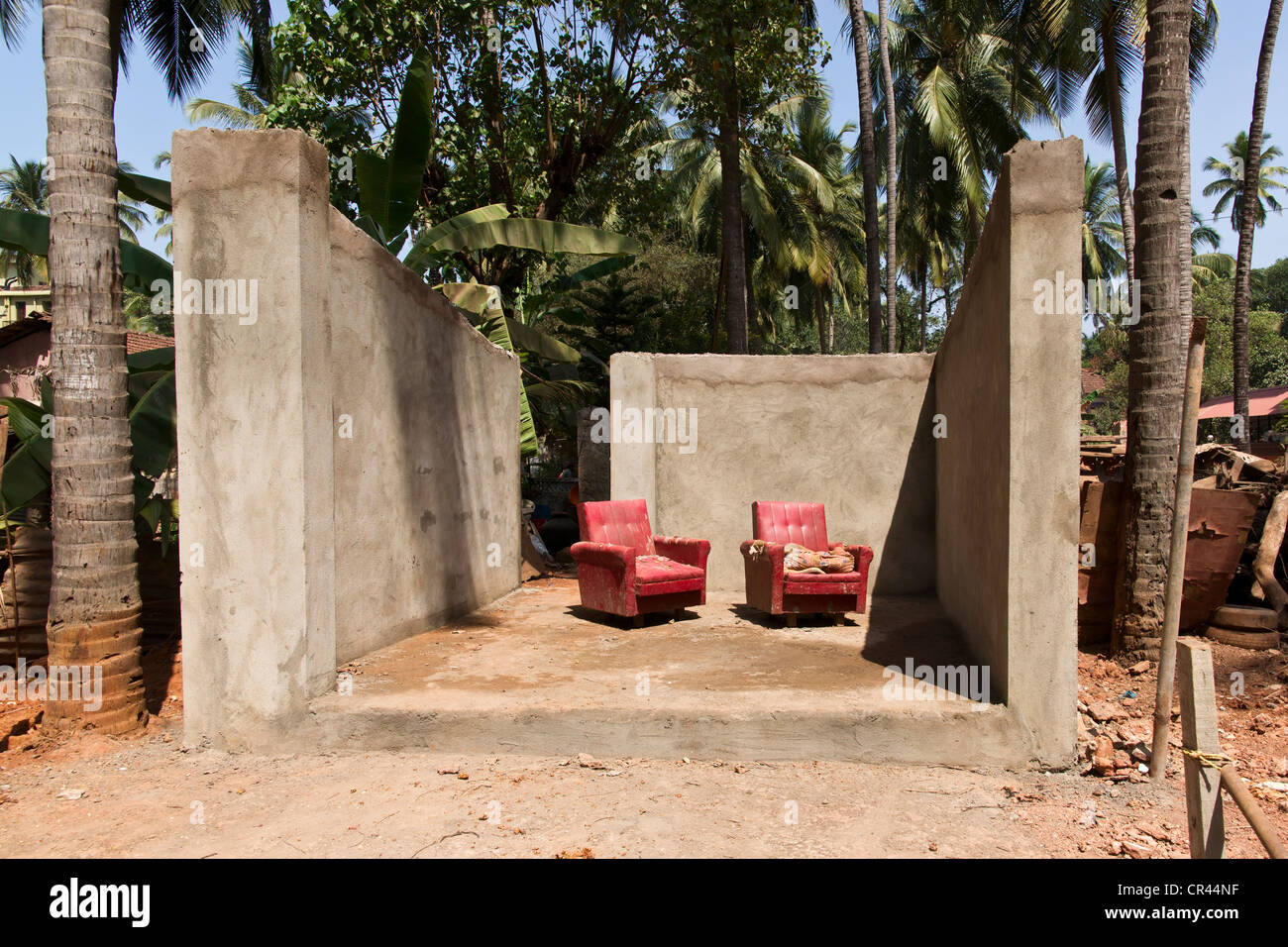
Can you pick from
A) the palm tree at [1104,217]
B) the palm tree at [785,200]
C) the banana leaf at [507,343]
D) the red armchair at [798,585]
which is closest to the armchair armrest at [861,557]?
the red armchair at [798,585]

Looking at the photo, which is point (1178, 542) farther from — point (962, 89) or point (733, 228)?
point (962, 89)

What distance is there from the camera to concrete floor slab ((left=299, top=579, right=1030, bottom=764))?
467cm

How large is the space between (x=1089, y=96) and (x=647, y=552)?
14.9 meters

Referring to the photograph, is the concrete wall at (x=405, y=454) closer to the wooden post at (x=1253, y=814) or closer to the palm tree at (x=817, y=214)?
the wooden post at (x=1253, y=814)

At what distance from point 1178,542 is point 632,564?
3991mm

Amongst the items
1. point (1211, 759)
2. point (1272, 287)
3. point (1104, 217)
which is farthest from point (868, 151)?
point (1272, 287)

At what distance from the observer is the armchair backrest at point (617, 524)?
7.79m

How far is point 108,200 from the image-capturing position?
209 inches

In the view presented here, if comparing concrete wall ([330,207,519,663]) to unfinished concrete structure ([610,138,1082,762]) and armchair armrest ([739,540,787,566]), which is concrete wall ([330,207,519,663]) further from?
armchair armrest ([739,540,787,566])

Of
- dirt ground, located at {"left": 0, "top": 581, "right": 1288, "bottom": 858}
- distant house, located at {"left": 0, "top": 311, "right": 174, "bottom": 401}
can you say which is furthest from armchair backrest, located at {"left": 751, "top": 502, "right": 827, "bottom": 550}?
distant house, located at {"left": 0, "top": 311, "right": 174, "bottom": 401}

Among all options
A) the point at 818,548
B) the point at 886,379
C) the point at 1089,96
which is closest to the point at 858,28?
the point at 1089,96

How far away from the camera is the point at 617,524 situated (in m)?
8.02

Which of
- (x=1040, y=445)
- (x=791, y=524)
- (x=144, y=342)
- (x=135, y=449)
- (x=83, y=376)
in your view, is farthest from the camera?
(x=144, y=342)
